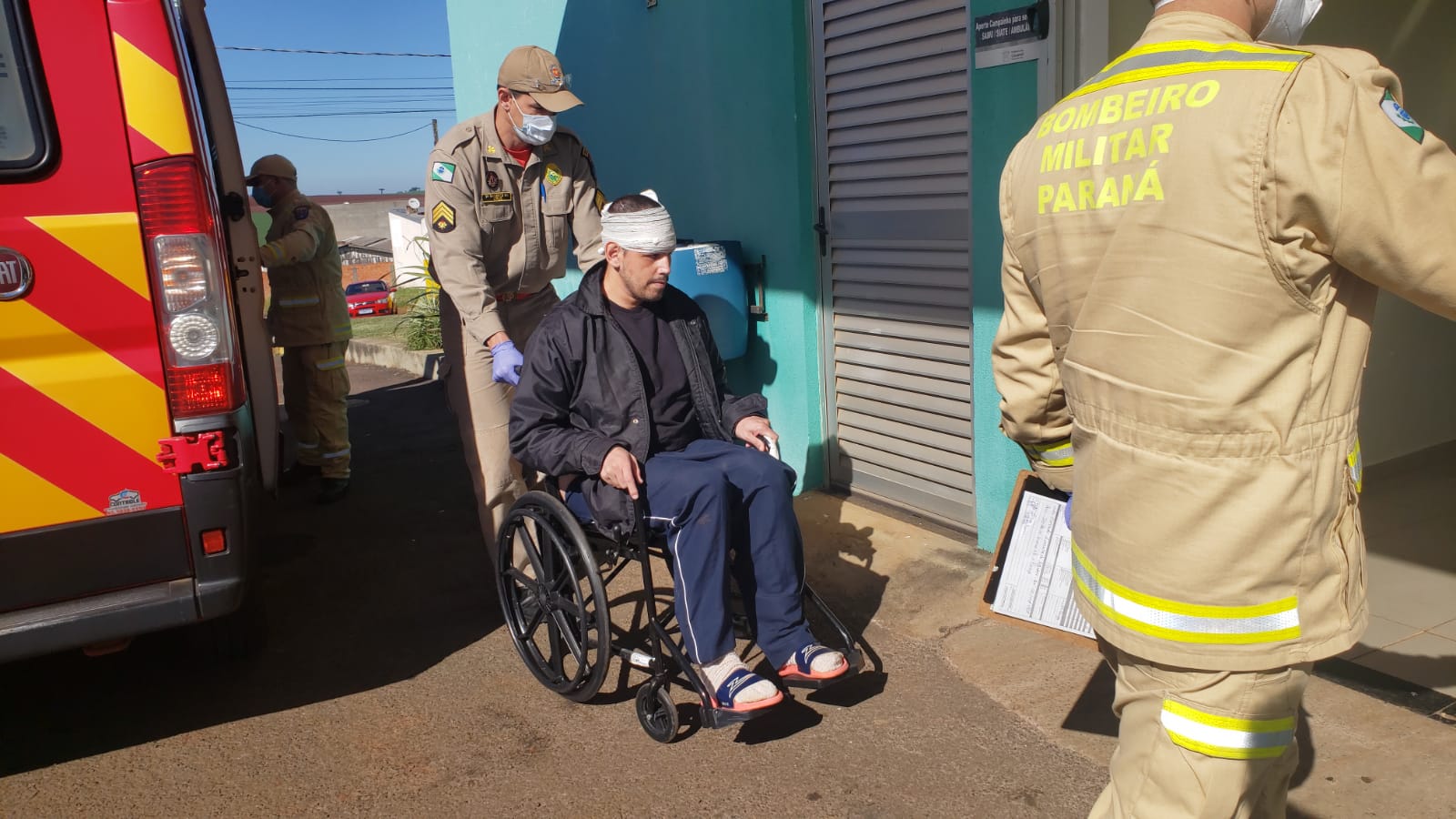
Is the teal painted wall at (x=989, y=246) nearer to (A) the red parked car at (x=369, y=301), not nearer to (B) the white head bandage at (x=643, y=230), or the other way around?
(B) the white head bandage at (x=643, y=230)

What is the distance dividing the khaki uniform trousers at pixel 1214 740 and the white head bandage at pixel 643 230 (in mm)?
2040

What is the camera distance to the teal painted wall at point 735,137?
15.9 ft

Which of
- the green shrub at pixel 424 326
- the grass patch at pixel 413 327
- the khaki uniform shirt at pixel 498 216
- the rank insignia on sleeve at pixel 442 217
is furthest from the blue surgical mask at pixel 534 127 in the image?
the green shrub at pixel 424 326

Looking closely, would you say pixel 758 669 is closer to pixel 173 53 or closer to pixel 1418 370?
pixel 173 53

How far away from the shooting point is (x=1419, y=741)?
2734 millimetres

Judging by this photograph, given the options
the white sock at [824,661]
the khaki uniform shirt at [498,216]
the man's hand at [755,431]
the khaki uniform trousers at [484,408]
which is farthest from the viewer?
the khaki uniform trousers at [484,408]

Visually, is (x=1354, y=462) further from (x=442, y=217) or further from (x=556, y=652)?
(x=442, y=217)

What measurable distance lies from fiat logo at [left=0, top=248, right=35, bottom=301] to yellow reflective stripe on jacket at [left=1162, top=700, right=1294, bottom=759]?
2782 mm

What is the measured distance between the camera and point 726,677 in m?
2.97

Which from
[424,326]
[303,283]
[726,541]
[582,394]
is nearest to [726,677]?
[726,541]

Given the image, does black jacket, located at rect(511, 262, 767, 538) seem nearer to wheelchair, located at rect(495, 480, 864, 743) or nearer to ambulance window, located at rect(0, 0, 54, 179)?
wheelchair, located at rect(495, 480, 864, 743)

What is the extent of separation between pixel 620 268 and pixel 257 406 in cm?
134

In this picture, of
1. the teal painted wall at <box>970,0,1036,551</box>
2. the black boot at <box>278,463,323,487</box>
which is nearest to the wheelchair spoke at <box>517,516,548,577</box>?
the teal painted wall at <box>970,0,1036,551</box>

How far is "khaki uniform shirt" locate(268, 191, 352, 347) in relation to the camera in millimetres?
5852
